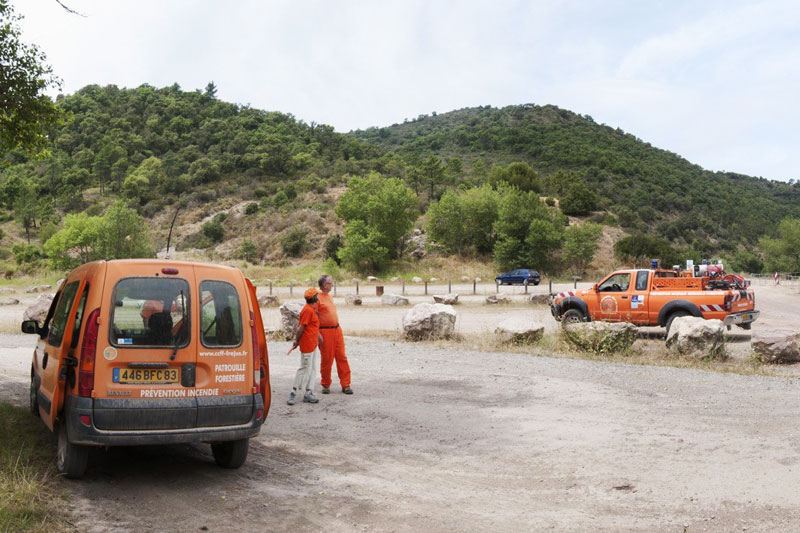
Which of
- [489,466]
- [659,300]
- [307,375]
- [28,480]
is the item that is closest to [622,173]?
[659,300]

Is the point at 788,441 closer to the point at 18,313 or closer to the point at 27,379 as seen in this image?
the point at 27,379

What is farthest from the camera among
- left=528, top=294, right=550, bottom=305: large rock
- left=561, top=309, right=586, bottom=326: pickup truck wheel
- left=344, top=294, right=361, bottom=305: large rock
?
left=528, top=294, right=550, bottom=305: large rock

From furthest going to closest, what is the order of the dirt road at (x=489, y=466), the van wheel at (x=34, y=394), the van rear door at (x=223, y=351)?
the van wheel at (x=34, y=394), the van rear door at (x=223, y=351), the dirt road at (x=489, y=466)

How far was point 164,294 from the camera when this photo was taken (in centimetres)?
535

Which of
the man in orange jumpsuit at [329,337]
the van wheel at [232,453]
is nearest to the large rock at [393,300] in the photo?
the man in orange jumpsuit at [329,337]

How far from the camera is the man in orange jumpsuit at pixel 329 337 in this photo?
30.5ft

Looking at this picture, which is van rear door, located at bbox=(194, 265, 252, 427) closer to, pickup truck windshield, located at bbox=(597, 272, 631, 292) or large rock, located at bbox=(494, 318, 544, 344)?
large rock, located at bbox=(494, 318, 544, 344)

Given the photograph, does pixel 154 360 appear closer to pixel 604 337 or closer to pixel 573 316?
pixel 604 337

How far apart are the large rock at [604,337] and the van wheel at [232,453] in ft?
31.7

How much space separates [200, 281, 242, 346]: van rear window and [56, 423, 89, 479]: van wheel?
51.9 inches

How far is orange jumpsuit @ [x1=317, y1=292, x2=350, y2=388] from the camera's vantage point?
9297 mm

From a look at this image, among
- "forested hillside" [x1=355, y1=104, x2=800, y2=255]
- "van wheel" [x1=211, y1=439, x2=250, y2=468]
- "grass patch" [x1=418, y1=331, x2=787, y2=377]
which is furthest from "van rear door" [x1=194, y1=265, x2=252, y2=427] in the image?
"forested hillside" [x1=355, y1=104, x2=800, y2=255]

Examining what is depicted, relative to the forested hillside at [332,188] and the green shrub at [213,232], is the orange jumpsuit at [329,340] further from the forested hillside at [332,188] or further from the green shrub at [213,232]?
the green shrub at [213,232]

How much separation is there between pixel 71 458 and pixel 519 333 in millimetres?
11121
